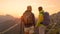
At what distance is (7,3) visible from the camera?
226cm

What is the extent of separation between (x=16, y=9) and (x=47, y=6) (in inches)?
16.1

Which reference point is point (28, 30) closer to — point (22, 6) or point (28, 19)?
point (28, 19)

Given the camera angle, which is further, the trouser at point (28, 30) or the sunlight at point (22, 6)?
the sunlight at point (22, 6)

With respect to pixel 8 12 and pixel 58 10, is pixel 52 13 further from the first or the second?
pixel 8 12

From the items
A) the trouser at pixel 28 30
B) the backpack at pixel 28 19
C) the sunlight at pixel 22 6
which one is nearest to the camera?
the trouser at pixel 28 30

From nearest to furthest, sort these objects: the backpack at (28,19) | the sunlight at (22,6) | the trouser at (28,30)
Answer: the trouser at (28,30) < the backpack at (28,19) < the sunlight at (22,6)

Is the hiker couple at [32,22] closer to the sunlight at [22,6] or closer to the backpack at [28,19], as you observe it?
the backpack at [28,19]

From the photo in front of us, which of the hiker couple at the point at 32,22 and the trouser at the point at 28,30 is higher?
the hiker couple at the point at 32,22

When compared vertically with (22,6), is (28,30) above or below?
below

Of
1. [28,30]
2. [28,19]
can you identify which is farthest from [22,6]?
[28,30]

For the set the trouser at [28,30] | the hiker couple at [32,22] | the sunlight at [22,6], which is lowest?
the trouser at [28,30]

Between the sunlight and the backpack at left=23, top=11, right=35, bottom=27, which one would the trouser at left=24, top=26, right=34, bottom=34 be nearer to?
the backpack at left=23, top=11, right=35, bottom=27

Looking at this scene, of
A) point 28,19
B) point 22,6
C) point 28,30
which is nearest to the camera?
point 28,30

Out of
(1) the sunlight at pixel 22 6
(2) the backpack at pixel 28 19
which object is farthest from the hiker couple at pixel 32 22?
(1) the sunlight at pixel 22 6
